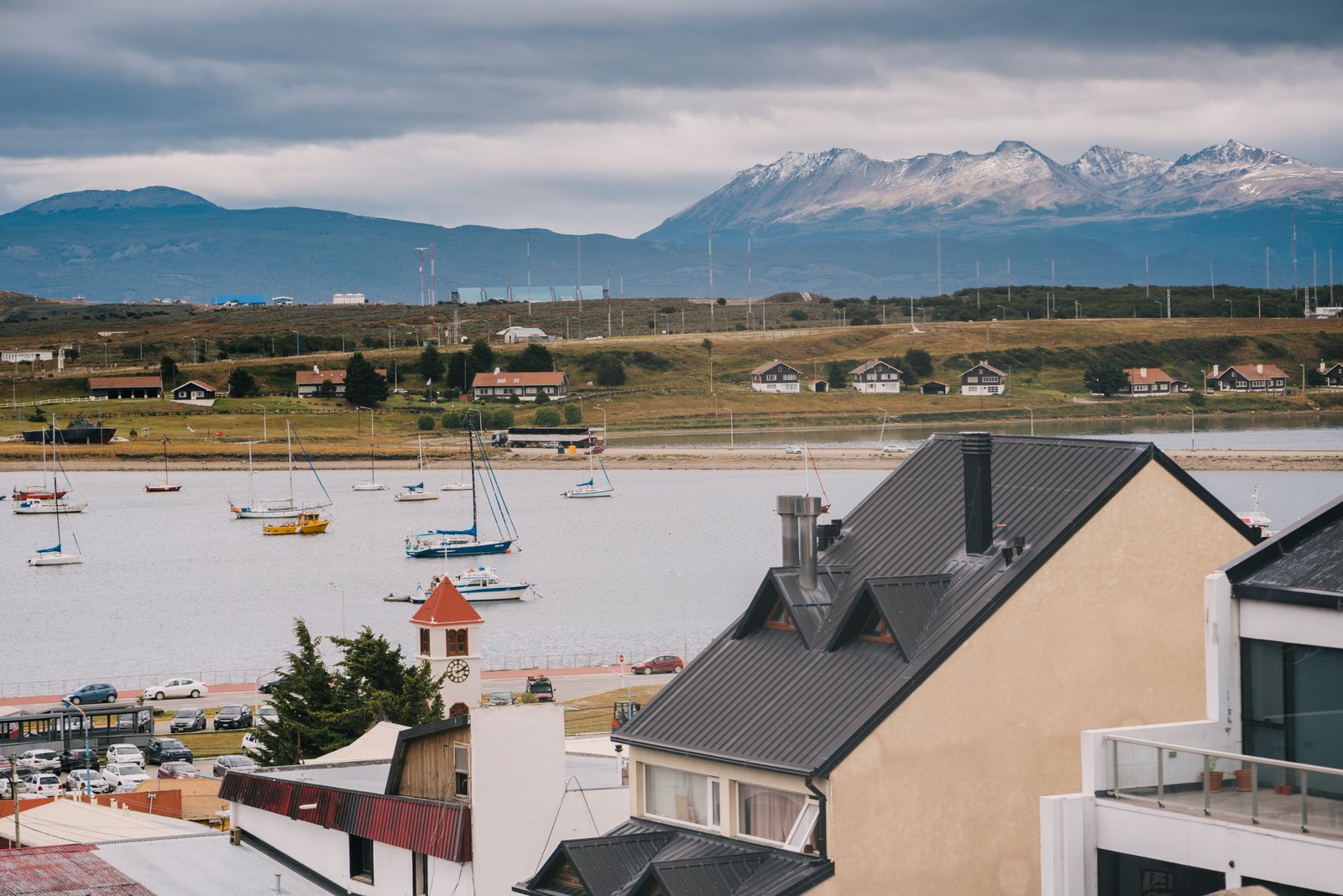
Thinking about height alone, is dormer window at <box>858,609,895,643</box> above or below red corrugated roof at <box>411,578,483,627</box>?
Result: above

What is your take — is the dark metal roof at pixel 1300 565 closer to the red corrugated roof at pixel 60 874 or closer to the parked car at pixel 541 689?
the red corrugated roof at pixel 60 874

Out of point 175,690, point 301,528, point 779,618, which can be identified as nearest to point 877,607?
point 779,618

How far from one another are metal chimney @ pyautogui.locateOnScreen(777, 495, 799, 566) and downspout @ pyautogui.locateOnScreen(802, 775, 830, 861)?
358cm

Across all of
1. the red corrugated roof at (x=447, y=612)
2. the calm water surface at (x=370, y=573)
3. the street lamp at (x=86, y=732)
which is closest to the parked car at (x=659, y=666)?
the calm water surface at (x=370, y=573)

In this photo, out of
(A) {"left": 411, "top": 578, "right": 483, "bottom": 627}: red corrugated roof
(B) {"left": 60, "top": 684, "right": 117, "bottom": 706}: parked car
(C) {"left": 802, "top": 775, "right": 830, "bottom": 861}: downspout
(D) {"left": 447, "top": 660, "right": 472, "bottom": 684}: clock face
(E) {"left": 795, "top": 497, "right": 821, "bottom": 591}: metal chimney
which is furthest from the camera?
(B) {"left": 60, "top": 684, "right": 117, "bottom": 706}: parked car

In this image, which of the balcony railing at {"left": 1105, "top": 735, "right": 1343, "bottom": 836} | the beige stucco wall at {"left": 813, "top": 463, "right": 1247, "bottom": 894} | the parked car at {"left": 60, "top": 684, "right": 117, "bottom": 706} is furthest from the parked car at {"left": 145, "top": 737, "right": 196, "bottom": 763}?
the balcony railing at {"left": 1105, "top": 735, "right": 1343, "bottom": 836}

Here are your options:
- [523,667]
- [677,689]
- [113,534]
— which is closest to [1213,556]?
[677,689]

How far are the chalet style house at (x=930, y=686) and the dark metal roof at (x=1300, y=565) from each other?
3883 mm

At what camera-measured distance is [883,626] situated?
21.0 meters

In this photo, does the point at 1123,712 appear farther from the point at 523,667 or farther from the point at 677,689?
the point at 523,667

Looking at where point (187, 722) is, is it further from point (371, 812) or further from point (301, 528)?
point (301, 528)

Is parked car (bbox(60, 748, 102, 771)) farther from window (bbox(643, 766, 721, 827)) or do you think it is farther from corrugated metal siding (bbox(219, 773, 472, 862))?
window (bbox(643, 766, 721, 827))

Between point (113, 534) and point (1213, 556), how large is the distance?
→ 6015 inches

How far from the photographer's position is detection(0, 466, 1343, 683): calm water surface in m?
91.6
